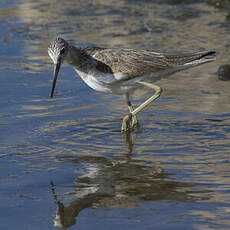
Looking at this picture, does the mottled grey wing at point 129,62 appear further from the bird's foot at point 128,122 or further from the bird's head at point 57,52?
the bird's foot at point 128,122

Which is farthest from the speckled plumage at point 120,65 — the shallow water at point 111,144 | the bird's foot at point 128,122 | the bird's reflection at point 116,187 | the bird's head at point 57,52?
the bird's reflection at point 116,187

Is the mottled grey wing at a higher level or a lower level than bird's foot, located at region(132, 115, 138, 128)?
higher

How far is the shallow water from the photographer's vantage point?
5133 mm

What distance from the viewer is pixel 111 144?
6895mm

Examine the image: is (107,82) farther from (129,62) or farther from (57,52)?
(57,52)

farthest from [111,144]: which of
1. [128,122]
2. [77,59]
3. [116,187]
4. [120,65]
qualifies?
[116,187]

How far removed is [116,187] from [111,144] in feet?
4.16

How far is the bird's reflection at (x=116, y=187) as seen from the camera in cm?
527

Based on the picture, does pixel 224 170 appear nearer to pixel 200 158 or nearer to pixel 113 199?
pixel 200 158

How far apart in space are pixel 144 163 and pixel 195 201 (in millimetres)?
1109

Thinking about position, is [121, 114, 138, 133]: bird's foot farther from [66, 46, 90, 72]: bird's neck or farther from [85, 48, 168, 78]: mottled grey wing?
[66, 46, 90, 72]: bird's neck

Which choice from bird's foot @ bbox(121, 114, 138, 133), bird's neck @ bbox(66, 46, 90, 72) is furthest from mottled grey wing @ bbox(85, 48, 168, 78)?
bird's foot @ bbox(121, 114, 138, 133)

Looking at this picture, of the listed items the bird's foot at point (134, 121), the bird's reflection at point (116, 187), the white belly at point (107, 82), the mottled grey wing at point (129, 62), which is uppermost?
the mottled grey wing at point (129, 62)

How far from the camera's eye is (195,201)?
5.27m
